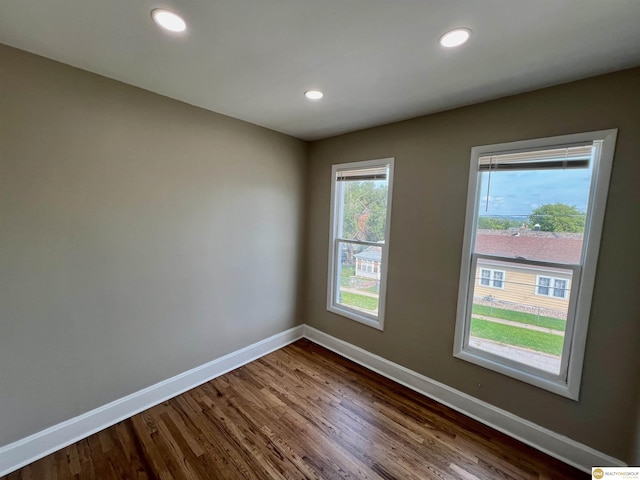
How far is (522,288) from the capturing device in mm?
2008

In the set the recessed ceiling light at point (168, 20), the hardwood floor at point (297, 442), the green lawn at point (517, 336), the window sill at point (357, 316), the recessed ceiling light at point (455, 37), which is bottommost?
the hardwood floor at point (297, 442)

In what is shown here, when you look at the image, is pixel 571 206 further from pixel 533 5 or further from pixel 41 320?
pixel 41 320

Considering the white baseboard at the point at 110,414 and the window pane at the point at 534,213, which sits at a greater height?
the window pane at the point at 534,213

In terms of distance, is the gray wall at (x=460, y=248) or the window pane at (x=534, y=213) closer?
the gray wall at (x=460, y=248)

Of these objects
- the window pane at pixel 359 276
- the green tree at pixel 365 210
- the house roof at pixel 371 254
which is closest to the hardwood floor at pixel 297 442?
the window pane at pixel 359 276

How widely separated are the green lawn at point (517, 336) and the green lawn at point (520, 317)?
0.06 meters

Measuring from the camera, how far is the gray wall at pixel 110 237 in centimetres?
164

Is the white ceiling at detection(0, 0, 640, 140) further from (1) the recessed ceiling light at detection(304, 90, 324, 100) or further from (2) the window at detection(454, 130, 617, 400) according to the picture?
(2) the window at detection(454, 130, 617, 400)

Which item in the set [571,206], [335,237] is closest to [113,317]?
[335,237]

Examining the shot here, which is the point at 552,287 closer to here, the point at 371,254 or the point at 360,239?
the point at 371,254

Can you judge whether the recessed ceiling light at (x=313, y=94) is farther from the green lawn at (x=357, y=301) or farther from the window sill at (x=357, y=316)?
the window sill at (x=357, y=316)

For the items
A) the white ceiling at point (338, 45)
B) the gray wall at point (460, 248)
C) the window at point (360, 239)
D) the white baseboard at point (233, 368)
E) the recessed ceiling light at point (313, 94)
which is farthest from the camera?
the window at point (360, 239)

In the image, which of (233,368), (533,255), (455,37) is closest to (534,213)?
(533,255)

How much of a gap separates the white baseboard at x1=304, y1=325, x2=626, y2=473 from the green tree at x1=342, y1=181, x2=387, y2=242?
4.26ft
